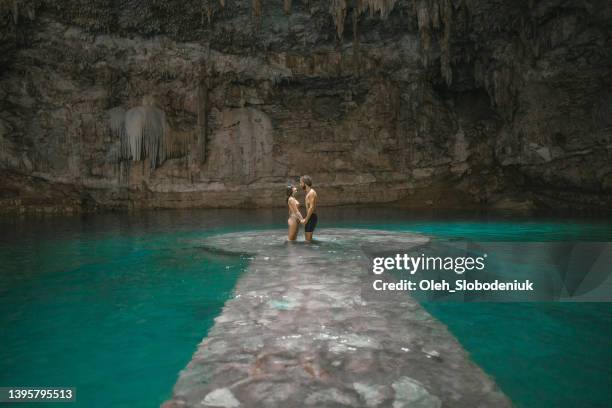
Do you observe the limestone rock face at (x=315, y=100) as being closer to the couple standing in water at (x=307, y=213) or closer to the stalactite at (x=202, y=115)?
the stalactite at (x=202, y=115)

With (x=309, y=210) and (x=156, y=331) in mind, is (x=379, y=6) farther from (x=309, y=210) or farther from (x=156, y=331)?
(x=156, y=331)

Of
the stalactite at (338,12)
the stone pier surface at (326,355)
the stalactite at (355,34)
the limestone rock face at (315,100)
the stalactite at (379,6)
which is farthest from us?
the stalactite at (355,34)

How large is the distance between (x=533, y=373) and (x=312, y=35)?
20.4 m

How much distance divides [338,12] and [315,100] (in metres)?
5.44

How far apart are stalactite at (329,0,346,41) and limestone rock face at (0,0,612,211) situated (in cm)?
6

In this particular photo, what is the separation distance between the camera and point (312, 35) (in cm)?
→ 2088

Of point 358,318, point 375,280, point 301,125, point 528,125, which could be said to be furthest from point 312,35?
point 358,318

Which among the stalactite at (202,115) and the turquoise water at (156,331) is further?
the stalactite at (202,115)

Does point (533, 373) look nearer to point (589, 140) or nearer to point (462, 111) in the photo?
point (589, 140)

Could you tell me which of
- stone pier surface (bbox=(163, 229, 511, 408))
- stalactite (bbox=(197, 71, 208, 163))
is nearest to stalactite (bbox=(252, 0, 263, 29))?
stalactite (bbox=(197, 71, 208, 163))

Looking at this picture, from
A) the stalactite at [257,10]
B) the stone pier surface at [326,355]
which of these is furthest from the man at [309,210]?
the stalactite at [257,10]

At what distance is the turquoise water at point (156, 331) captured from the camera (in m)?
2.80

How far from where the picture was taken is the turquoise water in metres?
2.80

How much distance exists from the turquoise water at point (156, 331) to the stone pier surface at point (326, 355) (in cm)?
23
